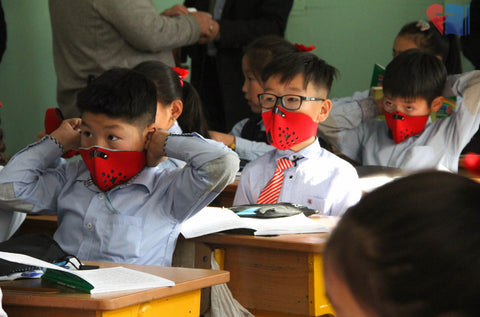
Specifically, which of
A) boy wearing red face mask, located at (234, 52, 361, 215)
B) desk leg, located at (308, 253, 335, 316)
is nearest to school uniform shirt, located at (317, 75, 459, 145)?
boy wearing red face mask, located at (234, 52, 361, 215)

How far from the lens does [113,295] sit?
149 centimetres

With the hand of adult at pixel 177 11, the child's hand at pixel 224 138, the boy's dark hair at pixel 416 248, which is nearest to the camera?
the boy's dark hair at pixel 416 248

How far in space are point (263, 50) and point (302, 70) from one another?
1.06m

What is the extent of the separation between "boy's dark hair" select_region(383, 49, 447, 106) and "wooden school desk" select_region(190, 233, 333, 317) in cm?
154

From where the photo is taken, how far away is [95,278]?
1633 mm

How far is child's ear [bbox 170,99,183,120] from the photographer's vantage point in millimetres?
3096

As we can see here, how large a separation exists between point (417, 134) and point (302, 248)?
1.71 m

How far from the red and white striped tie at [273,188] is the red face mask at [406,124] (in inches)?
36.0

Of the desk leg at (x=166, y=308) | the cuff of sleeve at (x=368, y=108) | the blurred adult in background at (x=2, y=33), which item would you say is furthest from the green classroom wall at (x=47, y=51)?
the desk leg at (x=166, y=308)

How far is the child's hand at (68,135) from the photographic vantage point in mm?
2561

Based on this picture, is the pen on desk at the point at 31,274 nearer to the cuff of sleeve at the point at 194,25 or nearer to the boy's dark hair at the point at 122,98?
the boy's dark hair at the point at 122,98

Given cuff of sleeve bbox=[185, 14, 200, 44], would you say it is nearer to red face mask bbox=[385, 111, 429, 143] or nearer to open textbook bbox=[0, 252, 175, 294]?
red face mask bbox=[385, 111, 429, 143]

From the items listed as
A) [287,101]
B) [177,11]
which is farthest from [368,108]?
[177,11]

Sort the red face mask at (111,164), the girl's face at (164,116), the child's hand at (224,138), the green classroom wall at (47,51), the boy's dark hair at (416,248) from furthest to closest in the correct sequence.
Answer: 1. the green classroom wall at (47,51)
2. the child's hand at (224,138)
3. the girl's face at (164,116)
4. the red face mask at (111,164)
5. the boy's dark hair at (416,248)
